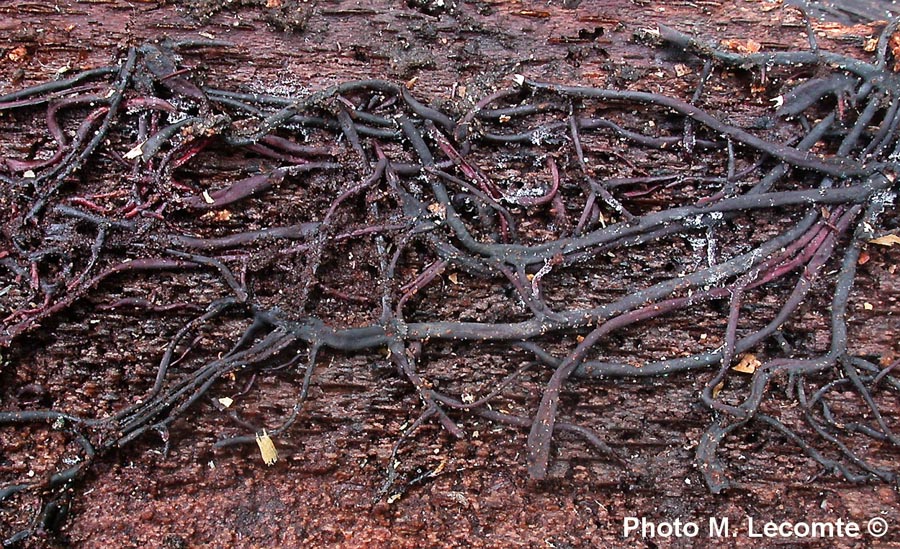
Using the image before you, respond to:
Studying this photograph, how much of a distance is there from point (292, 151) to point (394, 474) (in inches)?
45.0

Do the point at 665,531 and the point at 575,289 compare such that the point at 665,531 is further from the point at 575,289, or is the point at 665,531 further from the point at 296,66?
the point at 296,66

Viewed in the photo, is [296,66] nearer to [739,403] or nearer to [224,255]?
[224,255]

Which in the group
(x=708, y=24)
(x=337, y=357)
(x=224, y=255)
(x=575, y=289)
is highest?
(x=708, y=24)

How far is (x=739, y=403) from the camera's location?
7.52 feet

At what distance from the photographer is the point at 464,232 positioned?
2.18 meters

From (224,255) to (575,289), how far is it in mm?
1175

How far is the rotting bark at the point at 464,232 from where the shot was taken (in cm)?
215

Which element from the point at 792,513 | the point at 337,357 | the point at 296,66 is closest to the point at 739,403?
the point at 792,513

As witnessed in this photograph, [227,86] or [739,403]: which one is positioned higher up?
[227,86]

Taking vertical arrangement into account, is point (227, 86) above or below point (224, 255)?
above

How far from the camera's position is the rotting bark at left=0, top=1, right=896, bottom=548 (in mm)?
2152

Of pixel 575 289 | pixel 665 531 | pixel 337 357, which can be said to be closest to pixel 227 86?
pixel 337 357

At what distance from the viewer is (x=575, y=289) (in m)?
2.27

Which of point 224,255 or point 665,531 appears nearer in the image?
point 224,255
